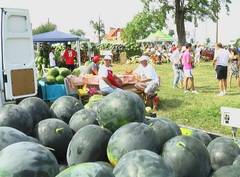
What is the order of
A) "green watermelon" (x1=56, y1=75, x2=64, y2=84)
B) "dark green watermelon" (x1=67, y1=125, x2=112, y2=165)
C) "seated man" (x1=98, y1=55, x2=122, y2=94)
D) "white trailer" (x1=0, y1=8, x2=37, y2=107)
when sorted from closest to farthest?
1. "dark green watermelon" (x1=67, y1=125, x2=112, y2=165)
2. "white trailer" (x1=0, y1=8, x2=37, y2=107)
3. "seated man" (x1=98, y1=55, x2=122, y2=94)
4. "green watermelon" (x1=56, y1=75, x2=64, y2=84)

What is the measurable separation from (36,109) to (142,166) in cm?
171

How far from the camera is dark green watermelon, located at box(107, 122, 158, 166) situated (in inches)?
113

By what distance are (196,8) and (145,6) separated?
5232 millimetres

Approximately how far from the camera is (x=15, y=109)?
3.58m

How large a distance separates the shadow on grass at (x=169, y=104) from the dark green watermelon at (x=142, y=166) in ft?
34.3

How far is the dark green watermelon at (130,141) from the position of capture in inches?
113

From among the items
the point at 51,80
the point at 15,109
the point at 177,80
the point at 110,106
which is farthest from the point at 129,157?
the point at 177,80

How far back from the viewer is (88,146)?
3.05m

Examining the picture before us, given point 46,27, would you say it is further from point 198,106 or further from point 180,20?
point 198,106

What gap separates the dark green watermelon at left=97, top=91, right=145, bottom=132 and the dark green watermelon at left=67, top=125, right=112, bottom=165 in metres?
0.20

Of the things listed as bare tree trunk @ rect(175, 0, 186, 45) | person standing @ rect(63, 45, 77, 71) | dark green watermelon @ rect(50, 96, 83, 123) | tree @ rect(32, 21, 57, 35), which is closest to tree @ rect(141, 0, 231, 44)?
bare tree trunk @ rect(175, 0, 186, 45)

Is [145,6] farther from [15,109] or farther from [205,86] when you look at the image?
[15,109]

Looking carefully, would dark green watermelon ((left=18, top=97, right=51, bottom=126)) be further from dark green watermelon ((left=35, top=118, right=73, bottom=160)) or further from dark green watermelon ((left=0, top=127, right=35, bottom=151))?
dark green watermelon ((left=0, top=127, right=35, bottom=151))

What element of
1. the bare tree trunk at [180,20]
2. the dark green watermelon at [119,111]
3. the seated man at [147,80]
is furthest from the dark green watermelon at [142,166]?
the bare tree trunk at [180,20]
